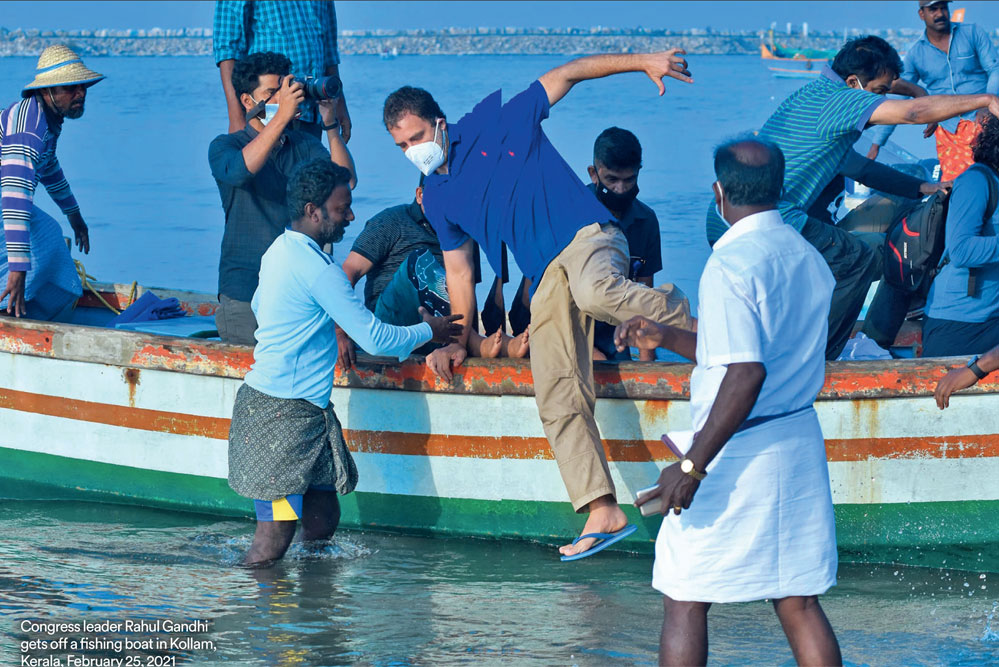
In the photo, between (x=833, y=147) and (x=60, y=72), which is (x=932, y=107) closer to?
(x=833, y=147)

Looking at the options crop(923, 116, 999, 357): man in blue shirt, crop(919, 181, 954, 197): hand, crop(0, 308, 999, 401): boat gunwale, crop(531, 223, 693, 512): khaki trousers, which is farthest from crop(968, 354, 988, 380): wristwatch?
crop(919, 181, 954, 197): hand

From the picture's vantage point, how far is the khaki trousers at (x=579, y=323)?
4.28 metres

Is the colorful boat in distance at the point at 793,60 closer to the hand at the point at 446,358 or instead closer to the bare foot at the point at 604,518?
the hand at the point at 446,358

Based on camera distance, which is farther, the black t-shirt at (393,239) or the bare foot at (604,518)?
the black t-shirt at (393,239)

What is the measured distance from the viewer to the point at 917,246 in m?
5.32

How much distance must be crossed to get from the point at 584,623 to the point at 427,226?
1.85 m

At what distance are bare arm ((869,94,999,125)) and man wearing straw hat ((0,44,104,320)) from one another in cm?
361

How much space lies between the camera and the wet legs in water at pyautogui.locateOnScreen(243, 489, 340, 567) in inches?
180

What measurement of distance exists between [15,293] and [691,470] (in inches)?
153

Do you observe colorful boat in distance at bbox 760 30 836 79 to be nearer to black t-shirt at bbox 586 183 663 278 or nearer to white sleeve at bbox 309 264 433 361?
black t-shirt at bbox 586 183 663 278

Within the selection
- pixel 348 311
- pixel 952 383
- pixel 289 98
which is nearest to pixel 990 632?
pixel 952 383

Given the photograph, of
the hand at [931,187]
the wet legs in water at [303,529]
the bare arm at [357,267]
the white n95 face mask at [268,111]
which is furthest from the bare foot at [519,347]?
the hand at [931,187]

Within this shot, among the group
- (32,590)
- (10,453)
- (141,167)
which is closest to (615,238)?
(32,590)

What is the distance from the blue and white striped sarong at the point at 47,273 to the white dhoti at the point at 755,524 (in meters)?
4.04
